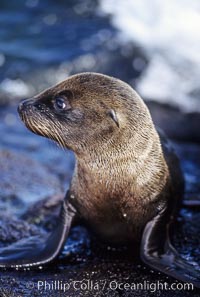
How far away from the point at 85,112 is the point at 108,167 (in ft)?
1.83

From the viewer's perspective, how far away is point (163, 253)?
594cm

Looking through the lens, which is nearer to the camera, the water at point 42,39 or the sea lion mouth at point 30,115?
the sea lion mouth at point 30,115

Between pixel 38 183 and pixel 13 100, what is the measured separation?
4.26 metres

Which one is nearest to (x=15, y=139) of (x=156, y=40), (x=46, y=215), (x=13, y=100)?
(x=13, y=100)

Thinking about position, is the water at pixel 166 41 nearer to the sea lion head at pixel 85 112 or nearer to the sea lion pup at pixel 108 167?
the sea lion pup at pixel 108 167

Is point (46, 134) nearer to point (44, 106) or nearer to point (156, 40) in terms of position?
point (44, 106)

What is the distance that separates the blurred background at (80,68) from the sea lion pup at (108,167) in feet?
1.42

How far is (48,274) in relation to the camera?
5.77 metres

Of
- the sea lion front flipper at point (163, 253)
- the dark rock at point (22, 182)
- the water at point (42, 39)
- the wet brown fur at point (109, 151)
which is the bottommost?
the water at point (42, 39)

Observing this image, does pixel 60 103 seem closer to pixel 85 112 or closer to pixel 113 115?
pixel 85 112

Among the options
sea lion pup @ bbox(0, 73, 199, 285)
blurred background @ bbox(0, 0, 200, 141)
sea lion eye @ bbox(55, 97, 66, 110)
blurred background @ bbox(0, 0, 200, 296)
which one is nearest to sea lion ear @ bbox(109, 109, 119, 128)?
sea lion pup @ bbox(0, 73, 199, 285)

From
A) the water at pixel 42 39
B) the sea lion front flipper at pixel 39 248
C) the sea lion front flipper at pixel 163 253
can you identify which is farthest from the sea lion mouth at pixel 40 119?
the water at pixel 42 39

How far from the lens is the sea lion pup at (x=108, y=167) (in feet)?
19.1

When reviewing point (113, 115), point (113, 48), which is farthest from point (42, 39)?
point (113, 115)
